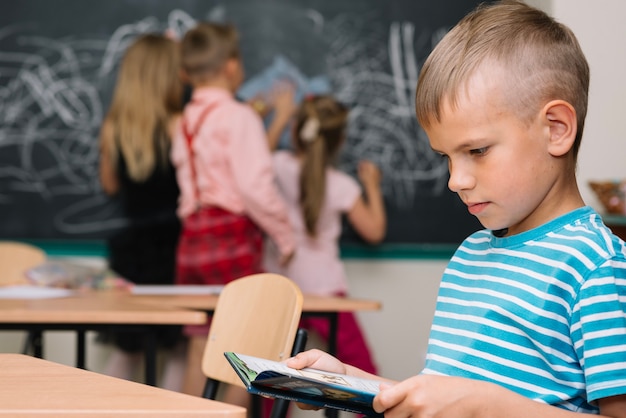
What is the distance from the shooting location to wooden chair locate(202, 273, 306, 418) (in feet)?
5.36

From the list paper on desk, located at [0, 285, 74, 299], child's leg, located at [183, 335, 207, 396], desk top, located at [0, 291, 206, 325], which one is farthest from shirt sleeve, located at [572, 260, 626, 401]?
child's leg, located at [183, 335, 207, 396]

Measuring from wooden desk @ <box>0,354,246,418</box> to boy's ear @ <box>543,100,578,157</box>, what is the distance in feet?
1.61

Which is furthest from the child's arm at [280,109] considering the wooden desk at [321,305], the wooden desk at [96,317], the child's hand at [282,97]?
the wooden desk at [96,317]

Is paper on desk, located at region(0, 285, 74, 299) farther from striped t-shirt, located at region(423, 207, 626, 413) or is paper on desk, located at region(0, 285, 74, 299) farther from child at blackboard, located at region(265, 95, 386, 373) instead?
striped t-shirt, located at region(423, 207, 626, 413)

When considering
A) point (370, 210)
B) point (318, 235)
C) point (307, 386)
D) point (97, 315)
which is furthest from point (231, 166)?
point (307, 386)

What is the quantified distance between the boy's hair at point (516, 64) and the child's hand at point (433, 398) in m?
0.34

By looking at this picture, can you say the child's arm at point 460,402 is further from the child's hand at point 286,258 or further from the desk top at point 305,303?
the child's hand at point 286,258

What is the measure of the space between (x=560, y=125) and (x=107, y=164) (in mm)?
2938

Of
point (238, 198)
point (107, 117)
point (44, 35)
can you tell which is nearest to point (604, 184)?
point (238, 198)

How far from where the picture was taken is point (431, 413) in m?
0.98

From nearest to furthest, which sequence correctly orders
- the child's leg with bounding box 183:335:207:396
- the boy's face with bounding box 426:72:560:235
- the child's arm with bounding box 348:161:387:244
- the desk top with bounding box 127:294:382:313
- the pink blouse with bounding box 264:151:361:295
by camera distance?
the boy's face with bounding box 426:72:560:235 → the desk top with bounding box 127:294:382:313 → the child's leg with bounding box 183:335:207:396 → the pink blouse with bounding box 264:151:361:295 → the child's arm with bounding box 348:161:387:244

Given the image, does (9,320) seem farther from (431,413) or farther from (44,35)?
(44,35)

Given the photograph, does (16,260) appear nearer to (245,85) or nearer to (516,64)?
(245,85)

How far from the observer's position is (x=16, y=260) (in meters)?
3.41
